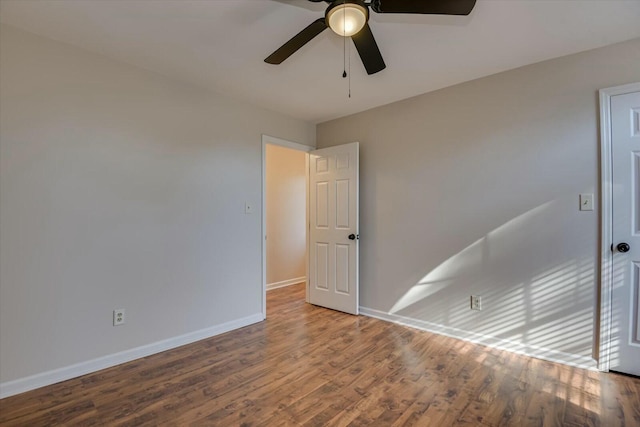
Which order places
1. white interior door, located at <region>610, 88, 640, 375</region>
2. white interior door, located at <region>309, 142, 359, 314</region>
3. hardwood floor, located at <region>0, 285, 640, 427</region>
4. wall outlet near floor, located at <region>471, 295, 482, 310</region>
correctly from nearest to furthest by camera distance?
hardwood floor, located at <region>0, 285, 640, 427</region> → white interior door, located at <region>610, 88, 640, 375</region> → wall outlet near floor, located at <region>471, 295, 482, 310</region> → white interior door, located at <region>309, 142, 359, 314</region>

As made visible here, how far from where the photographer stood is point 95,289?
7.47 feet

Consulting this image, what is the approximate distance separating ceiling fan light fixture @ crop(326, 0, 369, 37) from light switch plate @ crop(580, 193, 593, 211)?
2103 millimetres

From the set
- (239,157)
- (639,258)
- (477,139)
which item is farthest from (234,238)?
(639,258)

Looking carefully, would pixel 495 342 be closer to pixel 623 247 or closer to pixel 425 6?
pixel 623 247

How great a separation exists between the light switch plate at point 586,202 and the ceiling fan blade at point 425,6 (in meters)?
1.74

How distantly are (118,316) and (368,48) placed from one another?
2657mm

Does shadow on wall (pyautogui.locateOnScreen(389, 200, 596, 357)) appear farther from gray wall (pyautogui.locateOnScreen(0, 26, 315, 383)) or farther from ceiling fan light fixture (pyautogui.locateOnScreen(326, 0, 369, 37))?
gray wall (pyautogui.locateOnScreen(0, 26, 315, 383))

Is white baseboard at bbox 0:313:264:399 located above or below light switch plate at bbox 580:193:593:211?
below

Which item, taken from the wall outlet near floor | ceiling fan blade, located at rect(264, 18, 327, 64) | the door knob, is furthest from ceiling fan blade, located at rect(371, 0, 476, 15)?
the wall outlet near floor

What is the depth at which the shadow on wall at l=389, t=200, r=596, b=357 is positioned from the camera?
230 centimetres

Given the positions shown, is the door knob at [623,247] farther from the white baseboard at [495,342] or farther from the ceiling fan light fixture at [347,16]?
the ceiling fan light fixture at [347,16]

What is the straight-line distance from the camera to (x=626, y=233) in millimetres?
2129

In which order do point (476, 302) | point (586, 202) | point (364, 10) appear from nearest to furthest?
1. point (364, 10)
2. point (586, 202)
3. point (476, 302)

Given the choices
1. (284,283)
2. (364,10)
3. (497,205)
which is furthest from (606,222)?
(284,283)
